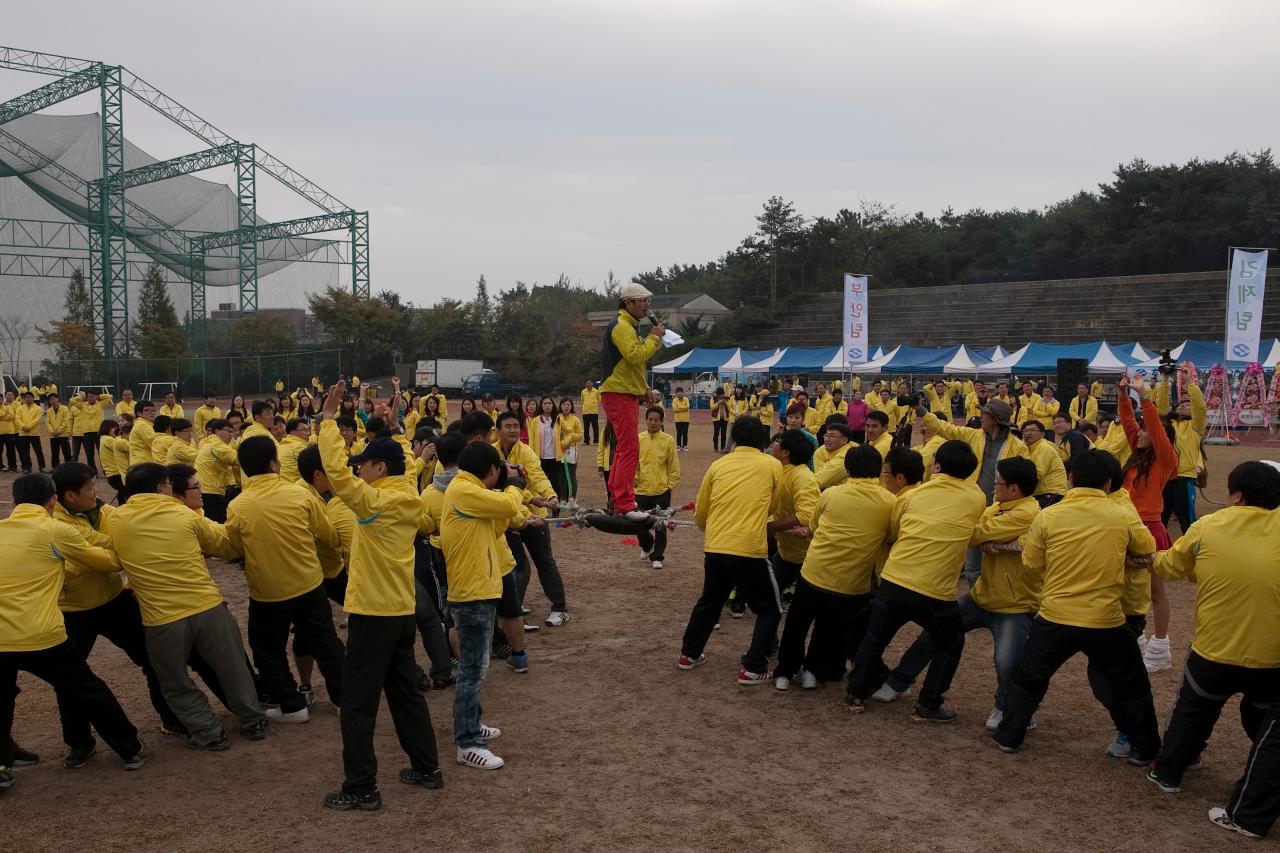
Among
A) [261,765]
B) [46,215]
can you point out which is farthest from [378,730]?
[46,215]

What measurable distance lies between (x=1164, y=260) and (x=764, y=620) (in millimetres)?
57139

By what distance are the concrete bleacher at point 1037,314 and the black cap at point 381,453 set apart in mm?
42167

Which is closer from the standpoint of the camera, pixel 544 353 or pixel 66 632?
pixel 66 632

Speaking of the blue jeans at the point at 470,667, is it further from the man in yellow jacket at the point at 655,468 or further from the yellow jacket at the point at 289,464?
the man in yellow jacket at the point at 655,468

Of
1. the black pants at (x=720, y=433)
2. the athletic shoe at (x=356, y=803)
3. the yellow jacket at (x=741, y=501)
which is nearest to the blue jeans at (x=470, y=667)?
the athletic shoe at (x=356, y=803)

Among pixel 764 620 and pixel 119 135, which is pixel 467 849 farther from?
pixel 119 135

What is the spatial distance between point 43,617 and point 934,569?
5.06m

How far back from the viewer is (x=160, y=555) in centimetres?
541

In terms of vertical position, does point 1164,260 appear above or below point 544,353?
above

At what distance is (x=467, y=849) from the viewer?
173 inches

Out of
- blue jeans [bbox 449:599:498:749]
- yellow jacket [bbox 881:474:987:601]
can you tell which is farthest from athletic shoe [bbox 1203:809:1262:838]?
blue jeans [bbox 449:599:498:749]

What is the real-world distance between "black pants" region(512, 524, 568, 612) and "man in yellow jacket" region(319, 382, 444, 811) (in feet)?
9.19

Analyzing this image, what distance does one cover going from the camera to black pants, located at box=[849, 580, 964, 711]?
5.84 m

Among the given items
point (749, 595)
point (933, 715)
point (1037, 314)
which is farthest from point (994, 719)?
point (1037, 314)
